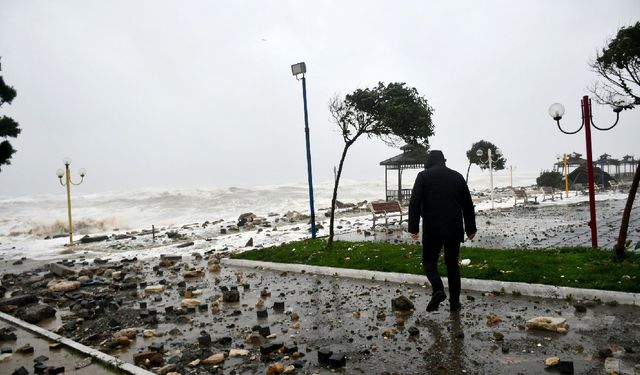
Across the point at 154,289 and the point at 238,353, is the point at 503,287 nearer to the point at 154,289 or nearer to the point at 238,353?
the point at 238,353

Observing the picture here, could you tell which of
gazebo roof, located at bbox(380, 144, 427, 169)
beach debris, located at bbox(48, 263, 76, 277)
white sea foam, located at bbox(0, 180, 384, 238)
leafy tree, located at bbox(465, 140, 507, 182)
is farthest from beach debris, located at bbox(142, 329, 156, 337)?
leafy tree, located at bbox(465, 140, 507, 182)

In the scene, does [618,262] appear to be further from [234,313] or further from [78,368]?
[78,368]

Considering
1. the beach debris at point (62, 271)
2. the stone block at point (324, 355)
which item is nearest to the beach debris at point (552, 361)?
the stone block at point (324, 355)

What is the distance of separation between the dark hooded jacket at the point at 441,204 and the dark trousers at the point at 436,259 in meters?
0.11

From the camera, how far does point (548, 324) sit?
493 cm

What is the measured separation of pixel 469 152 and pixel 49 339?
139 feet

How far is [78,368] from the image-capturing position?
15.9 feet

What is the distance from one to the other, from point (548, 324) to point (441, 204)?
1907mm

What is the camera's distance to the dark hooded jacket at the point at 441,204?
548 centimetres

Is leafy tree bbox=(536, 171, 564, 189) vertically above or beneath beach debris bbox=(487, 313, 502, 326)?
above

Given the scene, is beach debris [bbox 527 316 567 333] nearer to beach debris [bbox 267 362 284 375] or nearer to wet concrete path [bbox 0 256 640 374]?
wet concrete path [bbox 0 256 640 374]

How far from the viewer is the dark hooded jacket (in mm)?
5480

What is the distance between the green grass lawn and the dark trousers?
1.76 meters

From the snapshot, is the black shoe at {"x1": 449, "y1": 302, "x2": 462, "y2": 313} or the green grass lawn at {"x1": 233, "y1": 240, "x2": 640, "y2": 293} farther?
the green grass lawn at {"x1": 233, "y1": 240, "x2": 640, "y2": 293}
